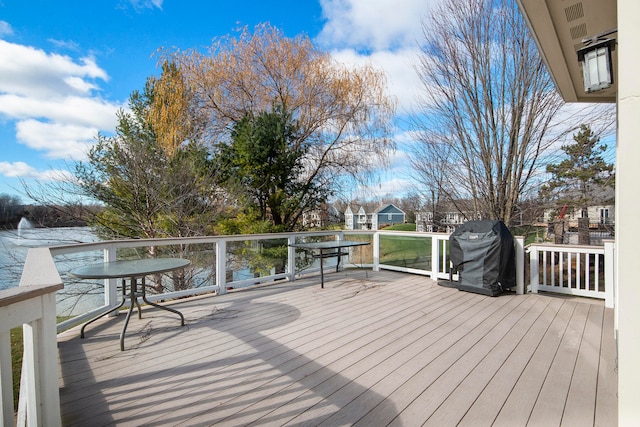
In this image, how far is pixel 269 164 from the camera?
7766 mm

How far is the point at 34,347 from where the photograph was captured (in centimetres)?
119

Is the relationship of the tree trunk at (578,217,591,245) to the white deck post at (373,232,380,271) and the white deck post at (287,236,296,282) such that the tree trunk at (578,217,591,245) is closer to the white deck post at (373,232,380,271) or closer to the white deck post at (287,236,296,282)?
the white deck post at (373,232,380,271)

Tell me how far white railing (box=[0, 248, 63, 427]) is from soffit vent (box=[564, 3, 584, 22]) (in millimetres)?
3386

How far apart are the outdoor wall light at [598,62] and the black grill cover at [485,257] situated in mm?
2537

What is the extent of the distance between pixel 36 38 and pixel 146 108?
10.6ft

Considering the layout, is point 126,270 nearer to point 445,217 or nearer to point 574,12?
point 574,12

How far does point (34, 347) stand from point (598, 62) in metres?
3.38

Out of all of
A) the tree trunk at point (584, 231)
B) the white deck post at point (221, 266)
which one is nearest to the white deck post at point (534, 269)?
the tree trunk at point (584, 231)

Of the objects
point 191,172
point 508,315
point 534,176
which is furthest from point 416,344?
point 191,172

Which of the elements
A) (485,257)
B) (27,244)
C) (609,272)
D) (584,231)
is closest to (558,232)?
(584,231)

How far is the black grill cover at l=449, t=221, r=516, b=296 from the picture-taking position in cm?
412

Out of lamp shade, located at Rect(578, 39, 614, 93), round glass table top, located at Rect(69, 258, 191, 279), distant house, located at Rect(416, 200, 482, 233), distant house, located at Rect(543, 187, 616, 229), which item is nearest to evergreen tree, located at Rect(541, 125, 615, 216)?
distant house, located at Rect(543, 187, 616, 229)

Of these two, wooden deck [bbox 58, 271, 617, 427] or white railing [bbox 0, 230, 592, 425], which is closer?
white railing [bbox 0, 230, 592, 425]

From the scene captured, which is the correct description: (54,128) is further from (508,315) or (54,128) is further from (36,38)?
(508,315)
